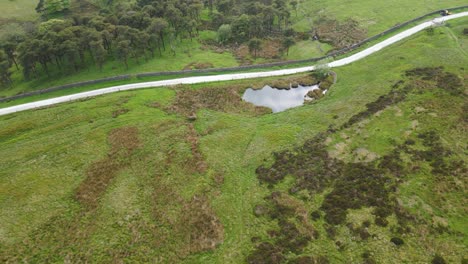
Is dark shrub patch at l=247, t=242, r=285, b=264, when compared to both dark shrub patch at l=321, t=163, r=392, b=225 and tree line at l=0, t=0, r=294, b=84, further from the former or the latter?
tree line at l=0, t=0, r=294, b=84

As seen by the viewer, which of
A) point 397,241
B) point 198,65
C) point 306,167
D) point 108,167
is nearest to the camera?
point 397,241

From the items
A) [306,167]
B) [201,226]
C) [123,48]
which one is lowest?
[201,226]

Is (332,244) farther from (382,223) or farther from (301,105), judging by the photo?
(301,105)

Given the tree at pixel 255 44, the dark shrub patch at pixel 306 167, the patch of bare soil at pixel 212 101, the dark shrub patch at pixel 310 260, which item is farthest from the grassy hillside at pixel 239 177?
the tree at pixel 255 44

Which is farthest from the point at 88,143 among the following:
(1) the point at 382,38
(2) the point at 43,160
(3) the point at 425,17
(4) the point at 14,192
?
(3) the point at 425,17

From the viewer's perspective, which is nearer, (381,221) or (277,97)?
(381,221)

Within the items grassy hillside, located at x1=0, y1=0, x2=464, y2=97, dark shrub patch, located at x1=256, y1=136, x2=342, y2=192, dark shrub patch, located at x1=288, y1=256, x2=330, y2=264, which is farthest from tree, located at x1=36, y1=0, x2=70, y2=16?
dark shrub patch, located at x1=288, y1=256, x2=330, y2=264

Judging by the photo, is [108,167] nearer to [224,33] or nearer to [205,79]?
[205,79]

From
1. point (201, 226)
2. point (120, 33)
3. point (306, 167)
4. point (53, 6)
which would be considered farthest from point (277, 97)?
point (53, 6)
